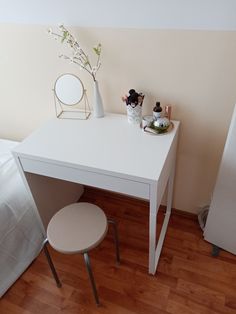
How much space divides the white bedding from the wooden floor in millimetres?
72

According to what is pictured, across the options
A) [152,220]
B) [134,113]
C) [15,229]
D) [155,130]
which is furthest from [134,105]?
[15,229]

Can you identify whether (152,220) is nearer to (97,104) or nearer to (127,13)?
(97,104)

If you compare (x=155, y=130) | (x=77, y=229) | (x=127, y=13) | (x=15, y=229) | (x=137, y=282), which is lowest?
(x=137, y=282)

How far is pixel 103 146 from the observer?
43.1 inches

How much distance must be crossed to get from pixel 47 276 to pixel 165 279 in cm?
67

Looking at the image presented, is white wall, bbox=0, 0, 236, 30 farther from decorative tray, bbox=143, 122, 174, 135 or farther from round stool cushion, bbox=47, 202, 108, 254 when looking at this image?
round stool cushion, bbox=47, 202, 108, 254

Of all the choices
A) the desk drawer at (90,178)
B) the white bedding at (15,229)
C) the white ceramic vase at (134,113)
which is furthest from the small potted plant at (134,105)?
the white bedding at (15,229)

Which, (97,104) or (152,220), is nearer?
(152,220)

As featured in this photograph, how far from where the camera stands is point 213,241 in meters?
1.41

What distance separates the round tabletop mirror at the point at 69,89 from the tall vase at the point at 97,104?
4.7 inches

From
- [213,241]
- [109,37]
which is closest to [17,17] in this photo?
[109,37]

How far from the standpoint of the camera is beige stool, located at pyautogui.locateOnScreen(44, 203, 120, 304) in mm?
1039

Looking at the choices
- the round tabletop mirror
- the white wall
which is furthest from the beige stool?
the white wall

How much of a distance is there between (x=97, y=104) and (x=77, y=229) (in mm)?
644
